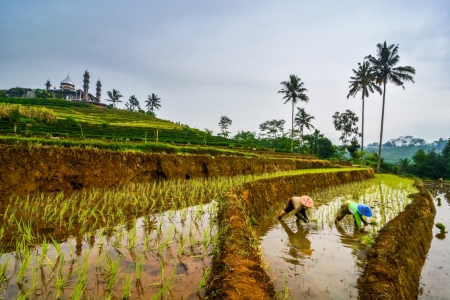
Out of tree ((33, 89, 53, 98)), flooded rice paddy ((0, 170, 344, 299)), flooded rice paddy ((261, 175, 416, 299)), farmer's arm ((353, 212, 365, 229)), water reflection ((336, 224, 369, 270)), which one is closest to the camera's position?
flooded rice paddy ((0, 170, 344, 299))

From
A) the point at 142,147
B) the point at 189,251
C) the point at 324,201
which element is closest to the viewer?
the point at 189,251

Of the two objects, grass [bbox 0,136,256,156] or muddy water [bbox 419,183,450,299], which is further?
grass [bbox 0,136,256,156]

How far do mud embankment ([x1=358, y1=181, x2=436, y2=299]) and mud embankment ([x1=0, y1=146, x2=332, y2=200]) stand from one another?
719 centimetres

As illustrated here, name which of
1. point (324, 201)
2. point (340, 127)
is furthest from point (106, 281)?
point (340, 127)

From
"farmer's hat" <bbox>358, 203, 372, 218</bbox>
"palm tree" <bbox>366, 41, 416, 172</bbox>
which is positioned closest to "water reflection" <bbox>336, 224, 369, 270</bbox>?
"farmer's hat" <bbox>358, 203, 372, 218</bbox>

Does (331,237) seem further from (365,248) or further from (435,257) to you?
(435,257)

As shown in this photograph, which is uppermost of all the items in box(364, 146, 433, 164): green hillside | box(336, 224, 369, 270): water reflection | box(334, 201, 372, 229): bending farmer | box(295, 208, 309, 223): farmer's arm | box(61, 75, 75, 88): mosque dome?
box(61, 75, 75, 88): mosque dome

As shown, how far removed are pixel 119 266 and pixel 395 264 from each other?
3356 mm

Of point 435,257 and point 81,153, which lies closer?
point 435,257

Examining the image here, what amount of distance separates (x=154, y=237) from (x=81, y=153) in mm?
5183

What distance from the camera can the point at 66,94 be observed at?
67.4 m

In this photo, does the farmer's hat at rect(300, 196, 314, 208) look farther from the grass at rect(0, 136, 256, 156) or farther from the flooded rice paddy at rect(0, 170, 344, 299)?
the grass at rect(0, 136, 256, 156)

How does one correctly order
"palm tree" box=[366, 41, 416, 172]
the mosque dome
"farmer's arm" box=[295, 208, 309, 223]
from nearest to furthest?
"farmer's arm" box=[295, 208, 309, 223], "palm tree" box=[366, 41, 416, 172], the mosque dome

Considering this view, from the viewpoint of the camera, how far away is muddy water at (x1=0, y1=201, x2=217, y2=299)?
2219 mm
